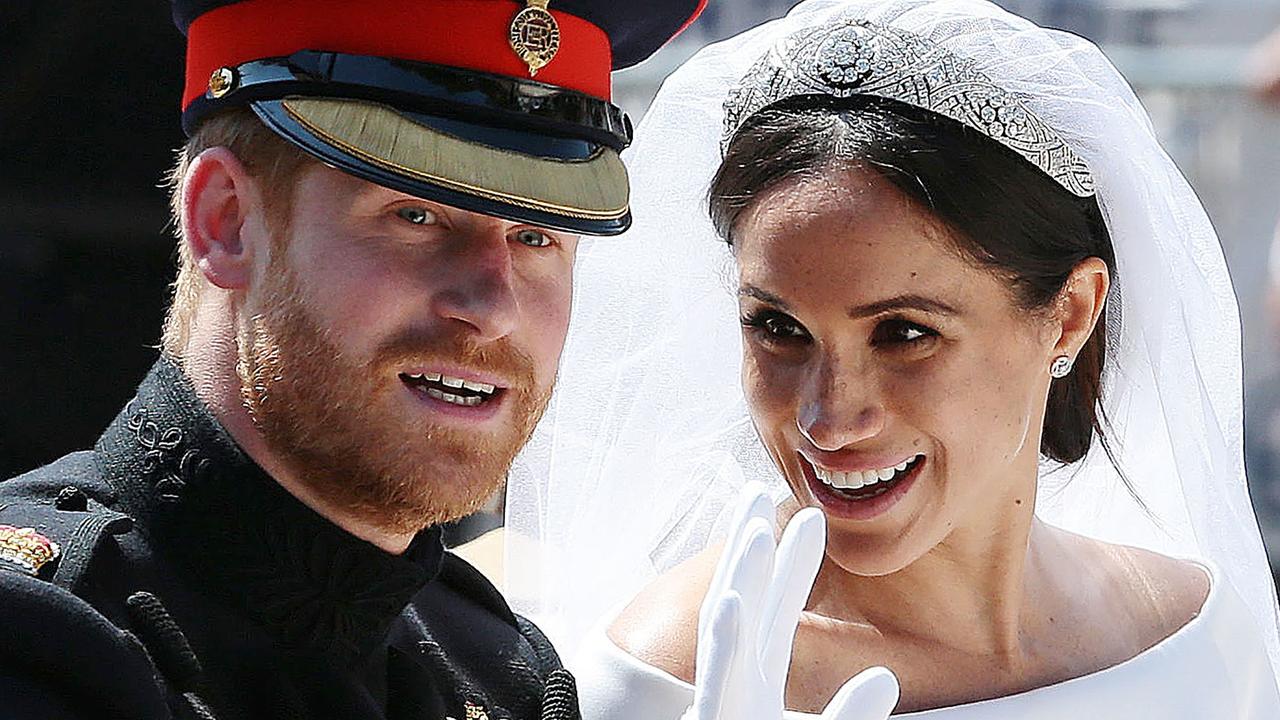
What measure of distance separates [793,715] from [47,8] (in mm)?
1594

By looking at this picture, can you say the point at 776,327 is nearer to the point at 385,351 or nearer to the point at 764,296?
the point at 764,296

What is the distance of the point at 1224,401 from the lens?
2.49m

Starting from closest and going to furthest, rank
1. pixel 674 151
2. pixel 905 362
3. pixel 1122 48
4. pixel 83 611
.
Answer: pixel 83 611 < pixel 905 362 < pixel 674 151 < pixel 1122 48

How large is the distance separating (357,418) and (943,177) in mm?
825

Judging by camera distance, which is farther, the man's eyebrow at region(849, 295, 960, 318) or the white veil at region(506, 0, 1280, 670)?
the white veil at region(506, 0, 1280, 670)

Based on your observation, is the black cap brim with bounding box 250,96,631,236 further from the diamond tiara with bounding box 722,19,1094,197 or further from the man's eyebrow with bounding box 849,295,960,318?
the diamond tiara with bounding box 722,19,1094,197

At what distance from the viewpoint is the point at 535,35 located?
1.78 meters

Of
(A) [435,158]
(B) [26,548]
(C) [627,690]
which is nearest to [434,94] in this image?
(A) [435,158]

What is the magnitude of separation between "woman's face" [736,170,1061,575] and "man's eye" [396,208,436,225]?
1.86 feet

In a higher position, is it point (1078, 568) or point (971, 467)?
point (971, 467)

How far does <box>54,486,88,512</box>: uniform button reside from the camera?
1.64 m

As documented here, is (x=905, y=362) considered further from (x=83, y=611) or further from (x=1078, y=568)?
(x=83, y=611)

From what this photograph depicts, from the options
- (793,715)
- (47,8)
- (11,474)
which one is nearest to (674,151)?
(793,715)

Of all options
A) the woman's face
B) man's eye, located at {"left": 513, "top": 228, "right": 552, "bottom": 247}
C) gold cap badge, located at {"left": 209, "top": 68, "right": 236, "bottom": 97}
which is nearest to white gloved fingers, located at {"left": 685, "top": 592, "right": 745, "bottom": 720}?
man's eye, located at {"left": 513, "top": 228, "right": 552, "bottom": 247}
